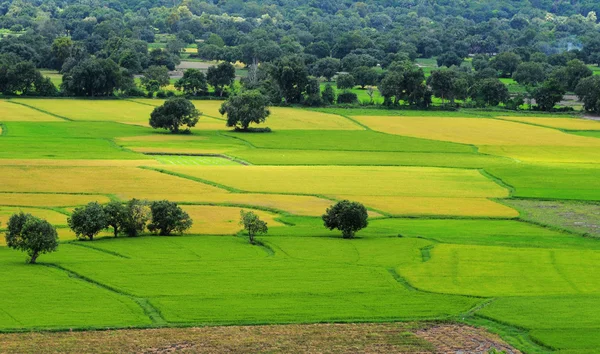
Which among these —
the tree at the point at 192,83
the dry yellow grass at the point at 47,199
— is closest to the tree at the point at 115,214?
the dry yellow grass at the point at 47,199

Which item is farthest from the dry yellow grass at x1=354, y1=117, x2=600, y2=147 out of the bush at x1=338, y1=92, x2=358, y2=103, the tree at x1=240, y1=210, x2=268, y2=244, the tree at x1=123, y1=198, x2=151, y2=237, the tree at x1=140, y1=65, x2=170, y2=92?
the tree at x1=123, y1=198, x2=151, y2=237

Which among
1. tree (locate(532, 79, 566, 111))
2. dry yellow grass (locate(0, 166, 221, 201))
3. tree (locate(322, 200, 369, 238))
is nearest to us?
tree (locate(322, 200, 369, 238))

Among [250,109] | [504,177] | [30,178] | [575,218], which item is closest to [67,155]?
[30,178]

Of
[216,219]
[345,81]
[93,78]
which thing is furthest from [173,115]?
[345,81]

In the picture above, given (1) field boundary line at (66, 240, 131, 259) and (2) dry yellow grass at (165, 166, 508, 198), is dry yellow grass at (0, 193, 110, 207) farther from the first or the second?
(2) dry yellow grass at (165, 166, 508, 198)

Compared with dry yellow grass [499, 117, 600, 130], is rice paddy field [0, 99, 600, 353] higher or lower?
lower

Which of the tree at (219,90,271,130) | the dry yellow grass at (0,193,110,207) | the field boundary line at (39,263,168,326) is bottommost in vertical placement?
the field boundary line at (39,263,168,326)
